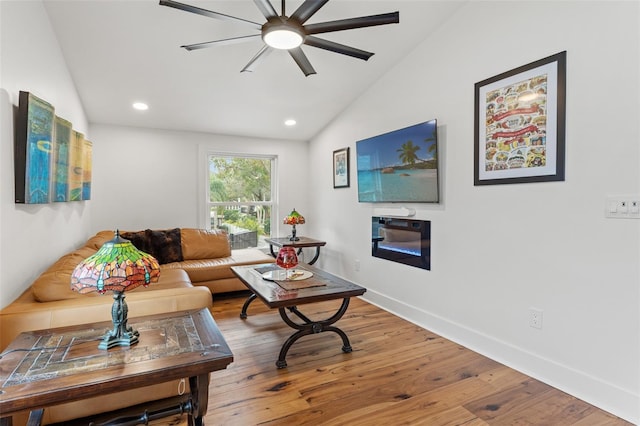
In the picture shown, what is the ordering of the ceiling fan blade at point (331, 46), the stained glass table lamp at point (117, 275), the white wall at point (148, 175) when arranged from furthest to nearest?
the white wall at point (148, 175)
the ceiling fan blade at point (331, 46)
the stained glass table lamp at point (117, 275)

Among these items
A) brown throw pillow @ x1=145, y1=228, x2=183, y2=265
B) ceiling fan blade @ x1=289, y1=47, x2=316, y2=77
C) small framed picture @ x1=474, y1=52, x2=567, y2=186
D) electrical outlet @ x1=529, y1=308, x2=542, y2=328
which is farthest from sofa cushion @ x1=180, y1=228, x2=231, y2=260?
electrical outlet @ x1=529, y1=308, x2=542, y2=328

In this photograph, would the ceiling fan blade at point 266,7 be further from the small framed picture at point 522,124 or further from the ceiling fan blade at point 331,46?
the small framed picture at point 522,124

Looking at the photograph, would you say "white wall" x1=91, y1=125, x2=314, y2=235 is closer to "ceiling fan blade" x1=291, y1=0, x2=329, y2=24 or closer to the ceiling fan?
the ceiling fan

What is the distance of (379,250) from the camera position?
3.77 metres

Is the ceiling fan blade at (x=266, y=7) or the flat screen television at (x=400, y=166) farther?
the flat screen television at (x=400, y=166)

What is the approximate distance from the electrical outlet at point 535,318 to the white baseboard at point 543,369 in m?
0.21

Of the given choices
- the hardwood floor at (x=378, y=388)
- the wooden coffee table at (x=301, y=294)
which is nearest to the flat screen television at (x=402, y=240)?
the hardwood floor at (x=378, y=388)

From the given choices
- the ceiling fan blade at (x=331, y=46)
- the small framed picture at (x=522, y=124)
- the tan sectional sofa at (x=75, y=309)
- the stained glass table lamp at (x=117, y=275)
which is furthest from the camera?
A: the ceiling fan blade at (x=331, y=46)

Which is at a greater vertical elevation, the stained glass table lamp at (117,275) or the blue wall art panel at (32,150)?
the blue wall art panel at (32,150)

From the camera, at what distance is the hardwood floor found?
6.01ft

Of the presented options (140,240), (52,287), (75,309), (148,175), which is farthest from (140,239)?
(75,309)

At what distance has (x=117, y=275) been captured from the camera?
1.26 metres

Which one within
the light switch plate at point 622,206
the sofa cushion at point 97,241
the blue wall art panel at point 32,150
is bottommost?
the sofa cushion at point 97,241

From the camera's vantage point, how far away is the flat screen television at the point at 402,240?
316cm
